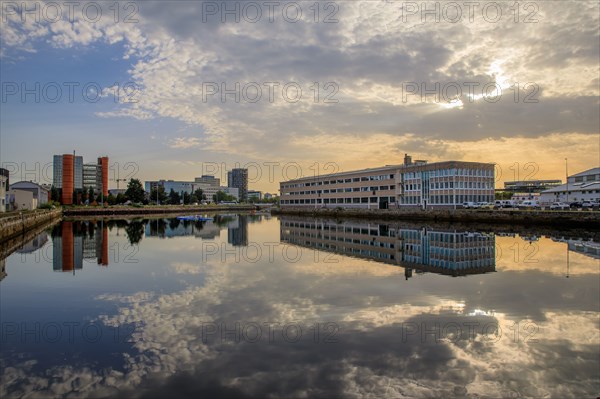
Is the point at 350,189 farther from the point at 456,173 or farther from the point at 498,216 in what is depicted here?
the point at 498,216

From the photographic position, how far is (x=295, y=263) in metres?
25.0

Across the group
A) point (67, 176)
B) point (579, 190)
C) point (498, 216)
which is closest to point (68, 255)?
point (498, 216)

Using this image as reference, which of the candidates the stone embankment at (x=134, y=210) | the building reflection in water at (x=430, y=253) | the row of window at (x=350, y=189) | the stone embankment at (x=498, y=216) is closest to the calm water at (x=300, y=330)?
the building reflection in water at (x=430, y=253)

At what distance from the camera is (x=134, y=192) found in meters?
150

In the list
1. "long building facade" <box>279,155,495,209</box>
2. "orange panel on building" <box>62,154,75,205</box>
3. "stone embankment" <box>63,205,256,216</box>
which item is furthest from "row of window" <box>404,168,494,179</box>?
"orange panel on building" <box>62,154,75,205</box>

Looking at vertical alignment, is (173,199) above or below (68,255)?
above

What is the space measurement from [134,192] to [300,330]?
152 meters

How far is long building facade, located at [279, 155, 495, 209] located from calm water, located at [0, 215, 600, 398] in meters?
53.1

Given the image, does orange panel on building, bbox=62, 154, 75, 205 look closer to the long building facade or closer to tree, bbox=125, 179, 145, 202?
tree, bbox=125, 179, 145, 202

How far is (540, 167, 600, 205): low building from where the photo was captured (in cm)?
7744

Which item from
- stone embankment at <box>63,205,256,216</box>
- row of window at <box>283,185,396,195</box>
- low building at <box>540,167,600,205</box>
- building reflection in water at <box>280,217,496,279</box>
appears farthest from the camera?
stone embankment at <box>63,205,256,216</box>

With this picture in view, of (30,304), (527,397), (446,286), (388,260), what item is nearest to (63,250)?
(30,304)

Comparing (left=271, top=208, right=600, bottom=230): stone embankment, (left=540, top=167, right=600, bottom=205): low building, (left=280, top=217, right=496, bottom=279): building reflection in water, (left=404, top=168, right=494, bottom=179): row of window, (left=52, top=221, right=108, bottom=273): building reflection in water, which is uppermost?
(left=404, top=168, right=494, bottom=179): row of window

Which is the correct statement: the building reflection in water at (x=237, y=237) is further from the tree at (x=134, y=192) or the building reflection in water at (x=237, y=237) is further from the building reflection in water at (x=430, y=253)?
the tree at (x=134, y=192)
